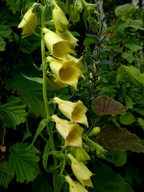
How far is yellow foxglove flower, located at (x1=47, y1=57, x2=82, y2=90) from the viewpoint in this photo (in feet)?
2.10

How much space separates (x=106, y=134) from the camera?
80 cm

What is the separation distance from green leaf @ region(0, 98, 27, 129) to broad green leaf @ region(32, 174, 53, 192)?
7.6 inches

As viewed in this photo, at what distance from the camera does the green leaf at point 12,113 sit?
0.82m

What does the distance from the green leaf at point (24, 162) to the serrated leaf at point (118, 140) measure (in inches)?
7.5

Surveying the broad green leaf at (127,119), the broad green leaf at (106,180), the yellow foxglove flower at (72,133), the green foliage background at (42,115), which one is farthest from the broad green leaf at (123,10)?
the yellow foxglove flower at (72,133)

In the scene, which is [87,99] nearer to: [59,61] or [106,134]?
[106,134]

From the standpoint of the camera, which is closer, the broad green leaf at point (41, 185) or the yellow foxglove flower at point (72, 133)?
the yellow foxglove flower at point (72, 133)

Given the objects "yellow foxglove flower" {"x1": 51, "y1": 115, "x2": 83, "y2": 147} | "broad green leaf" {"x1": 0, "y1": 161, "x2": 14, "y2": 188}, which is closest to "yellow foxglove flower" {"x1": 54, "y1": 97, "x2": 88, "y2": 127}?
"yellow foxglove flower" {"x1": 51, "y1": 115, "x2": 83, "y2": 147}

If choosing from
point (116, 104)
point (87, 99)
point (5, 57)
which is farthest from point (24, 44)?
point (116, 104)

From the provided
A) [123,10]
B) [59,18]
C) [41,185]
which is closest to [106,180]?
[41,185]

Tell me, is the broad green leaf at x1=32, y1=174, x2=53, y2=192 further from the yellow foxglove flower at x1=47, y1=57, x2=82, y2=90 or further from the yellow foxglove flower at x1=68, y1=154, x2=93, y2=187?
the yellow foxglove flower at x1=47, y1=57, x2=82, y2=90

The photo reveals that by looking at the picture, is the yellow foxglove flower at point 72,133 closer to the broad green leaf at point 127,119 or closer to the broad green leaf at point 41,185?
the broad green leaf at point 41,185

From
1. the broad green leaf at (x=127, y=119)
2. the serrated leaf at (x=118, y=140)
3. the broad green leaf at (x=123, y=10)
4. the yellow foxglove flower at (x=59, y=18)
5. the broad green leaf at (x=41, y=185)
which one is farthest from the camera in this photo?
the broad green leaf at (x=123, y=10)

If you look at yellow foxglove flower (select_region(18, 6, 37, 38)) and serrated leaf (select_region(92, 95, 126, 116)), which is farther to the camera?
serrated leaf (select_region(92, 95, 126, 116))
